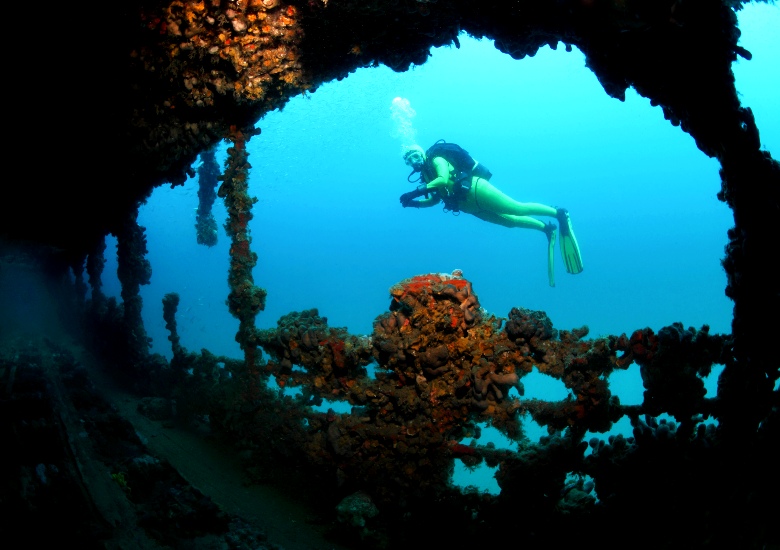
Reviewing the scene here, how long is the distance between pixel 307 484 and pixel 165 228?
163 m

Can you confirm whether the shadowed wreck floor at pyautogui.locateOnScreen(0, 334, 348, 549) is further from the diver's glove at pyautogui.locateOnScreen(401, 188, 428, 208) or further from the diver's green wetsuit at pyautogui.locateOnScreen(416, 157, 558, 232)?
the diver's green wetsuit at pyautogui.locateOnScreen(416, 157, 558, 232)

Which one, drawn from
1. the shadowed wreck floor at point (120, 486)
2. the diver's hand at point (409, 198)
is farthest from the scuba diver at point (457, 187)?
the shadowed wreck floor at point (120, 486)

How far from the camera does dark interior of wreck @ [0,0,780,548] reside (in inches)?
106

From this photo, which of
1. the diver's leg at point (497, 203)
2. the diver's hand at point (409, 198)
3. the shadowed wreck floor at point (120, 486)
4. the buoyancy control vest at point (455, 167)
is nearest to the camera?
the shadowed wreck floor at point (120, 486)

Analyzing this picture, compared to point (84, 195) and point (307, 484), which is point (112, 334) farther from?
point (307, 484)

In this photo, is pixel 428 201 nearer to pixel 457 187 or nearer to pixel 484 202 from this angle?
pixel 457 187

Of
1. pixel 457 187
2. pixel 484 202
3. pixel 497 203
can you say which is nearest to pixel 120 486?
pixel 457 187

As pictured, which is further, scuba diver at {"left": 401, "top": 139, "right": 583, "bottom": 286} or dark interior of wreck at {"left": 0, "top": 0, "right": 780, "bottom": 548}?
scuba diver at {"left": 401, "top": 139, "right": 583, "bottom": 286}

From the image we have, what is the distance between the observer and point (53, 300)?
9.36 meters

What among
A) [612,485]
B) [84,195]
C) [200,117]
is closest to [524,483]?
[612,485]

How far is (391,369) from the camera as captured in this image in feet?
12.7

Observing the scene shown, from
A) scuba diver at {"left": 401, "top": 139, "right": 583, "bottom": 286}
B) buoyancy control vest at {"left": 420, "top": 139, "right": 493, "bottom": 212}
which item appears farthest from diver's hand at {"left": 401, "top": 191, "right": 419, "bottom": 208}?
buoyancy control vest at {"left": 420, "top": 139, "right": 493, "bottom": 212}

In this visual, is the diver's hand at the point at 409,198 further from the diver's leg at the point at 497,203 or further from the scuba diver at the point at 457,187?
the diver's leg at the point at 497,203

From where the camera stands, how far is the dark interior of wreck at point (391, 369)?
8.80 ft
